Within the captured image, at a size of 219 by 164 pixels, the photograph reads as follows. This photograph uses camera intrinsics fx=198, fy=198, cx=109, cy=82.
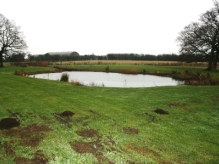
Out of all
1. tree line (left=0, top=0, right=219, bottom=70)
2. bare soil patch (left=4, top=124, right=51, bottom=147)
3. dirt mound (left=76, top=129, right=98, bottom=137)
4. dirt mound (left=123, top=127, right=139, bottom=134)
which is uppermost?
tree line (left=0, top=0, right=219, bottom=70)

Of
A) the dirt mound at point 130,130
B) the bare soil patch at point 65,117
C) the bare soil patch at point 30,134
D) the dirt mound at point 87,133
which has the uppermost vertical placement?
the bare soil patch at point 65,117

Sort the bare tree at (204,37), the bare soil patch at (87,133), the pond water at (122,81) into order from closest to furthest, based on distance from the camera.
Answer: the bare soil patch at (87,133), the pond water at (122,81), the bare tree at (204,37)

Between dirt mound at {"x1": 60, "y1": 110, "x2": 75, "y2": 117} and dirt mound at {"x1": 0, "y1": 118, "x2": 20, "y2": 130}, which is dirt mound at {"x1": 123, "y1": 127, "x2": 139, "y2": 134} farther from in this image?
dirt mound at {"x1": 0, "y1": 118, "x2": 20, "y2": 130}

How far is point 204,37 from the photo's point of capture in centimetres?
3881

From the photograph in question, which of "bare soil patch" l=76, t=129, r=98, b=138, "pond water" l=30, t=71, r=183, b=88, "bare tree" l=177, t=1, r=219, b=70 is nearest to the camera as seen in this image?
"bare soil patch" l=76, t=129, r=98, b=138

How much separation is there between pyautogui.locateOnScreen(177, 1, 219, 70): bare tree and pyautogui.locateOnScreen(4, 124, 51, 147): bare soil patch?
38427 mm

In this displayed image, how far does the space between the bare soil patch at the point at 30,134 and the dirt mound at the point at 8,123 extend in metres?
0.37

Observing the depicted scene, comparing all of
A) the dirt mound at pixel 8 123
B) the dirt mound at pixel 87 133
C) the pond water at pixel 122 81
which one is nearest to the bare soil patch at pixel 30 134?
the dirt mound at pixel 8 123

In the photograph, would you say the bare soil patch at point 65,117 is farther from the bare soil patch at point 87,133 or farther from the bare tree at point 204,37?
the bare tree at point 204,37

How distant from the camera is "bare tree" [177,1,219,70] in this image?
38188 mm

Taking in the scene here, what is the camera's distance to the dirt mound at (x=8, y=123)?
7293 mm

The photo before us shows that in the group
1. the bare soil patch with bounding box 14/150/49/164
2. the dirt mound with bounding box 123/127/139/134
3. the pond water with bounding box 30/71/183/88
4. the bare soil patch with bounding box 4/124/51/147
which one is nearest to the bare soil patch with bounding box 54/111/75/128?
the bare soil patch with bounding box 4/124/51/147

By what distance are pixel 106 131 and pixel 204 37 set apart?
3808 centimetres

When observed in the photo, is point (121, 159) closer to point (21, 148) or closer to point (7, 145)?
point (21, 148)
